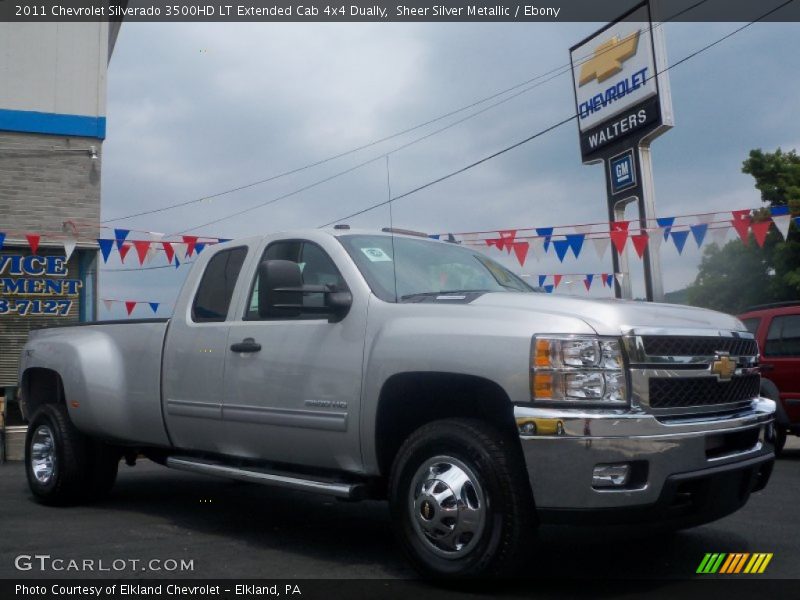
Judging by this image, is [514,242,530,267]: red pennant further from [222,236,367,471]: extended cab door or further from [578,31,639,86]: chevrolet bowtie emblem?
[222,236,367,471]: extended cab door

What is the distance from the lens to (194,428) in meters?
5.93

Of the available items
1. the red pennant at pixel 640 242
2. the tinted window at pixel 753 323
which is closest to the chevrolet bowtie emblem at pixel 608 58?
the red pennant at pixel 640 242

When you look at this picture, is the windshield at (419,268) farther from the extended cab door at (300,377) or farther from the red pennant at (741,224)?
the red pennant at (741,224)

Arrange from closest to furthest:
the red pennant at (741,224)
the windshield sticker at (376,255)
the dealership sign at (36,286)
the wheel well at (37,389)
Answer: the windshield sticker at (376,255) < the wheel well at (37,389) < the red pennant at (741,224) < the dealership sign at (36,286)

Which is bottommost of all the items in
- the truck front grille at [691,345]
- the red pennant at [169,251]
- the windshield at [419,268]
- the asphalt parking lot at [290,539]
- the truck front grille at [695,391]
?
the asphalt parking lot at [290,539]

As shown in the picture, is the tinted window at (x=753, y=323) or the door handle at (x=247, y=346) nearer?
the door handle at (x=247, y=346)

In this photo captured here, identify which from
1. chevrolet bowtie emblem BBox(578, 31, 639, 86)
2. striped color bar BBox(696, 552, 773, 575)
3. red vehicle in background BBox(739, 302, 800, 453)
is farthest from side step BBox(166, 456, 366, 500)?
chevrolet bowtie emblem BBox(578, 31, 639, 86)

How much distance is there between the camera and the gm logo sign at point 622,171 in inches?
732

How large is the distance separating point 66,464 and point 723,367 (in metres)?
4.94

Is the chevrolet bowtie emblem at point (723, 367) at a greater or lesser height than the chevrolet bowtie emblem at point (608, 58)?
lesser

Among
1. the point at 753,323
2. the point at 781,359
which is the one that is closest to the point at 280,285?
the point at 781,359

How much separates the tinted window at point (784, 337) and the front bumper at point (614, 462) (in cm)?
691

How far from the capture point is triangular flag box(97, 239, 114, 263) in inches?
534

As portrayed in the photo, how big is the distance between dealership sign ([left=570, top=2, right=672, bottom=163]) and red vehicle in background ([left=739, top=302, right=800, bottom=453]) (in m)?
7.68
